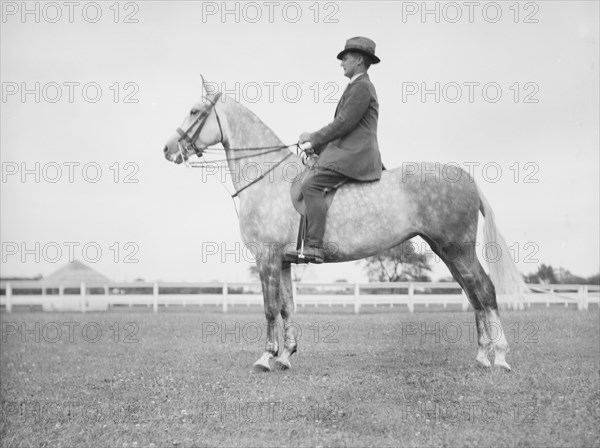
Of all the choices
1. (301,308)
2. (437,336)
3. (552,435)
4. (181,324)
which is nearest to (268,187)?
(552,435)

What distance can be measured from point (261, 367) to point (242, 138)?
322 centimetres

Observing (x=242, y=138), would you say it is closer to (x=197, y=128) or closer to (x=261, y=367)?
(x=197, y=128)

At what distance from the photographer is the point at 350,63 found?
747cm

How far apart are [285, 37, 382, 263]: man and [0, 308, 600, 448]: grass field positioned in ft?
6.33

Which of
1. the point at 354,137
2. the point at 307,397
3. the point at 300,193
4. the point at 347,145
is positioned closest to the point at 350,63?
the point at 354,137

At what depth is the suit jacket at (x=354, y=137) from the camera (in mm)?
7234

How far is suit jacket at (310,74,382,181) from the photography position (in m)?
7.23

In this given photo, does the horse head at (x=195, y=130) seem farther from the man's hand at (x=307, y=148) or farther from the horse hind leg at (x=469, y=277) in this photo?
the horse hind leg at (x=469, y=277)

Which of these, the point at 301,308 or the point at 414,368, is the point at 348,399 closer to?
the point at 414,368

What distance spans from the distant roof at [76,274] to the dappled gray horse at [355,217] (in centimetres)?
4405

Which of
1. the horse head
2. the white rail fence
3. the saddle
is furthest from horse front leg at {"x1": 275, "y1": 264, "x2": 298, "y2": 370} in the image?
the white rail fence

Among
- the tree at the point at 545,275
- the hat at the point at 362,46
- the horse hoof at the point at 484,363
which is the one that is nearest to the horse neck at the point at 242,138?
the hat at the point at 362,46

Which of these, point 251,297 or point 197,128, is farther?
point 251,297

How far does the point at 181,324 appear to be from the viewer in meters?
16.0
